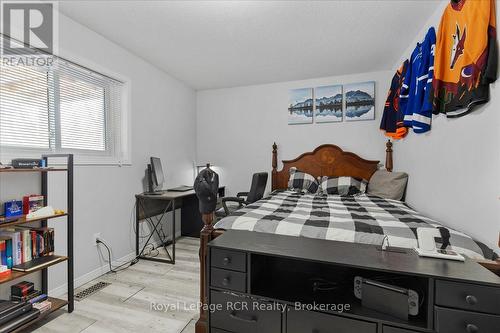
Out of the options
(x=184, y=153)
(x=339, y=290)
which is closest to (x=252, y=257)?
(x=339, y=290)

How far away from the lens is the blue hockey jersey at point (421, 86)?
1.95 m

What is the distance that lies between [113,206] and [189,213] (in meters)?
1.27

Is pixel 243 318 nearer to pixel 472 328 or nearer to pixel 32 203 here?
pixel 472 328

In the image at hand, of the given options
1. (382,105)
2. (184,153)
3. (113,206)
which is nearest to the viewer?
(113,206)

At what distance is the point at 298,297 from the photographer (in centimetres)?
130

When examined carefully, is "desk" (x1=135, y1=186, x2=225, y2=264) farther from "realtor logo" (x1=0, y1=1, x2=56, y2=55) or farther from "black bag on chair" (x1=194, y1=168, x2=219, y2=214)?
"realtor logo" (x1=0, y1=1, x2=56, y2=55)

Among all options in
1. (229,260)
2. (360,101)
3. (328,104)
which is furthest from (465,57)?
(328,104)

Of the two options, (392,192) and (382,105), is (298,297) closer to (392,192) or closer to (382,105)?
(392,192)

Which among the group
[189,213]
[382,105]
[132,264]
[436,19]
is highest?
[436,19]

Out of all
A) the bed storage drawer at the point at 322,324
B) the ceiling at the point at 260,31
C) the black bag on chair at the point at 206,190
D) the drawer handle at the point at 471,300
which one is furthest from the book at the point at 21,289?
the drawer handle at the point at 471,300

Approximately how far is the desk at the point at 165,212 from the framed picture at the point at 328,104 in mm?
1948

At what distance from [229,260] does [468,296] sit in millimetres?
1024

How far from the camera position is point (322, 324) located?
1.17m

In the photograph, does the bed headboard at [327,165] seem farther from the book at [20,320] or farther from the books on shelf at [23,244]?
the book at [20,320]
